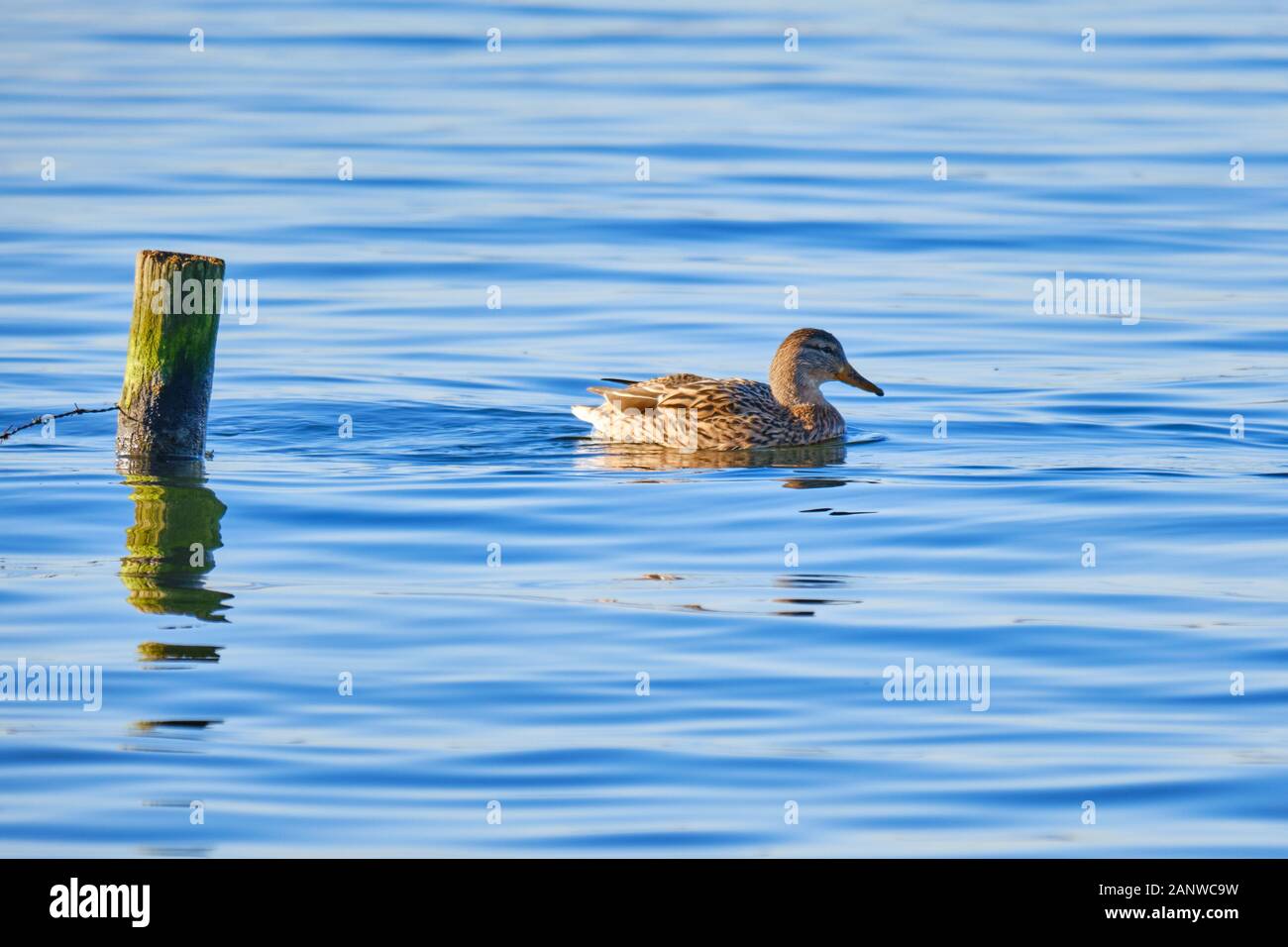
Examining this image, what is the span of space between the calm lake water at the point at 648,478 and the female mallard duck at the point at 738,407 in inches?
11.1

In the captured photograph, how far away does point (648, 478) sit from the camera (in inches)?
548

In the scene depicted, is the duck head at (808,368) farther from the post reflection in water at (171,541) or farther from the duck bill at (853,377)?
the post reflection in water at (171,541)

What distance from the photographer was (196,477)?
524 inches

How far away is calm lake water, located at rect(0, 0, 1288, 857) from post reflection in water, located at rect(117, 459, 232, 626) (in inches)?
2.0

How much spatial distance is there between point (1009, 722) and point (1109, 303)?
11461 mm

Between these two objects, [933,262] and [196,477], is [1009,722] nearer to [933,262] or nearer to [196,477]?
[196,477]

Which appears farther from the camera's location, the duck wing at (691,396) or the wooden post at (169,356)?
the duck wing at (691,396)

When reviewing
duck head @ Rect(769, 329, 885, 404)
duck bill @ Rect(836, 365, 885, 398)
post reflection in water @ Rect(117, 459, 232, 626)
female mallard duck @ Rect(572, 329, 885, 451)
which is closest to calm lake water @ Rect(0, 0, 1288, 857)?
post reflection in water @ Rect(117, 459, 232, 626)

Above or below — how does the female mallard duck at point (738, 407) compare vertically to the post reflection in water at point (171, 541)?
above

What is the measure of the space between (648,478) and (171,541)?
3.22 m

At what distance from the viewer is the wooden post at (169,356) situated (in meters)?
12.6

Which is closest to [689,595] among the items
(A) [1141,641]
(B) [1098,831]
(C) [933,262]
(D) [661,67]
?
(A) [1141,641]

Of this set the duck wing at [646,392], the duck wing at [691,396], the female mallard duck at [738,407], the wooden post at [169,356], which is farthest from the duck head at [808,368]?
the wooden post at [169,356]

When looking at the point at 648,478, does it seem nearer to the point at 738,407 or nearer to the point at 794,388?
the point at 738,407
